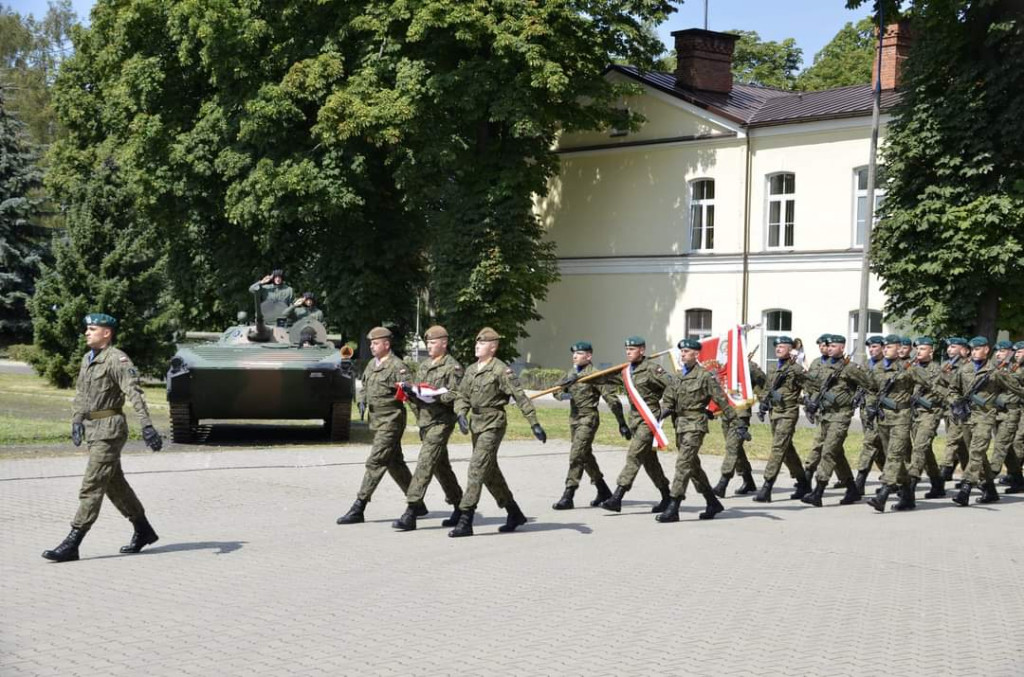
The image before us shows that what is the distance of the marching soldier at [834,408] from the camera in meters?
14.8

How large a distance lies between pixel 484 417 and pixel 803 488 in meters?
5.05

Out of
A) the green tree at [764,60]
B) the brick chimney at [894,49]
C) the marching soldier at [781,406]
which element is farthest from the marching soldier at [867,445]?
the green tree at [764,60]

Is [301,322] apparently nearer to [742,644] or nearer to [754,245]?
[742,644]

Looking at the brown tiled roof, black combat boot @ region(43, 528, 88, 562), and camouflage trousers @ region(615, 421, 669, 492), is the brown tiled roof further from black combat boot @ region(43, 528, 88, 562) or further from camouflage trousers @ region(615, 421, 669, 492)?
black combat boot @ region(43, 528, 88, 562)

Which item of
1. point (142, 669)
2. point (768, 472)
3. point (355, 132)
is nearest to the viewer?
point (142, 669)

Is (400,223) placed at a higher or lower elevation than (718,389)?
higher

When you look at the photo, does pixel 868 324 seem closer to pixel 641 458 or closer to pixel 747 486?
pixel 747 486

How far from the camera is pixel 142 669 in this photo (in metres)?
7.27

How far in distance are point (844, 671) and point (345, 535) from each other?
5.70 meters

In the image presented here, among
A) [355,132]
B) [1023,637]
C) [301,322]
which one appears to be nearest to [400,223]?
[355,132]

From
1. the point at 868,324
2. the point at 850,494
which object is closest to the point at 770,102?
the point at 868,324

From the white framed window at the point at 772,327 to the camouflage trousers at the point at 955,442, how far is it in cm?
1830

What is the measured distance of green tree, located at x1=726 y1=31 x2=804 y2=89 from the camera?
60.9 meters

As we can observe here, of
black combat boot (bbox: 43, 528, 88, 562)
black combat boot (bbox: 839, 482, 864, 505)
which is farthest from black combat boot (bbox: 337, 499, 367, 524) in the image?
black combat boot (bbox: 839, 482, 864, 505)
